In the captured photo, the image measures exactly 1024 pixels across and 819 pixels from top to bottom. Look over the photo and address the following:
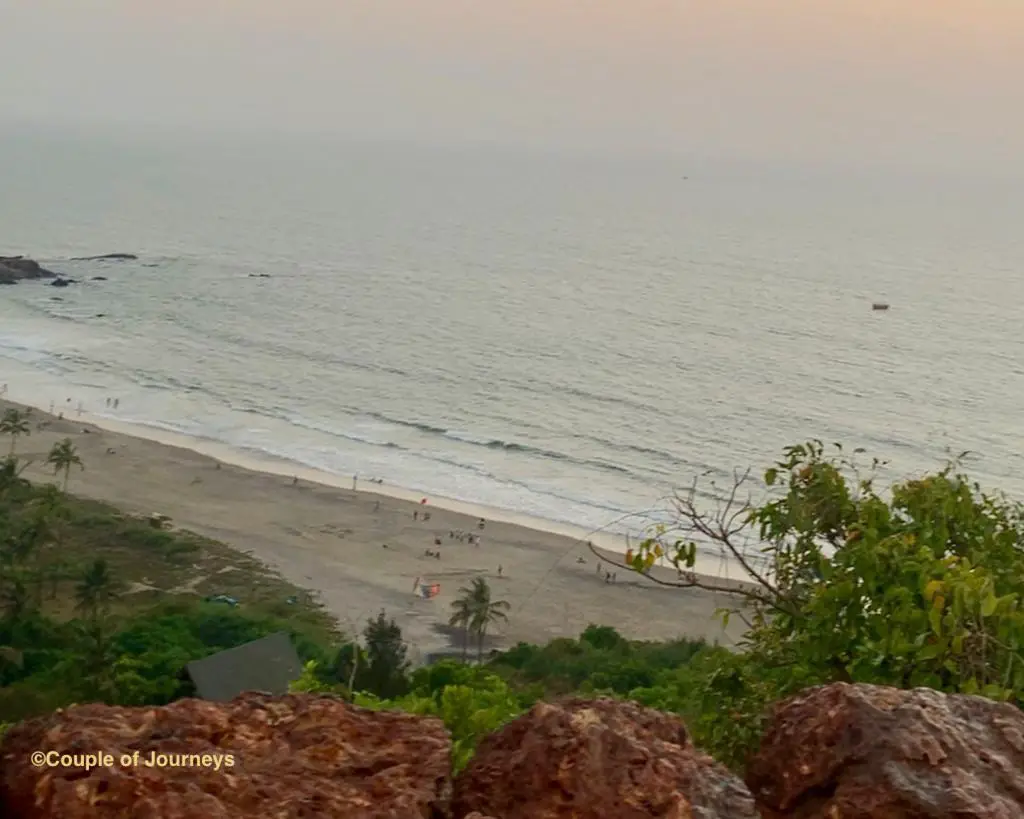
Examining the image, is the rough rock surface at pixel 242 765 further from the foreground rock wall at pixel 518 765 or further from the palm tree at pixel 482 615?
the palm tree at pixel 482 615

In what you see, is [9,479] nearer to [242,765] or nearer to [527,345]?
[242,765]

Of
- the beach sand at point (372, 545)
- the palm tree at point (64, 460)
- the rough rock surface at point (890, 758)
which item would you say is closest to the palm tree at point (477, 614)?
the beach sand at point (372, 545)

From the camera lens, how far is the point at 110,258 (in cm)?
9856

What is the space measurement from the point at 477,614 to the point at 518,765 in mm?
28179

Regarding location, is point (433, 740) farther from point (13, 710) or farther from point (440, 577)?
point (440, 577)

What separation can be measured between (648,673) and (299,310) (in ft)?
197

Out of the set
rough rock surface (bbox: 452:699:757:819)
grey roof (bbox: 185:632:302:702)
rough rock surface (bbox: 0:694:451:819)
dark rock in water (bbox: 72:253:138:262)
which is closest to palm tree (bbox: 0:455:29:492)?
grey roof (bbox: 185:632:302:702)

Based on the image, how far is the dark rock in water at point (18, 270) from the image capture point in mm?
84500

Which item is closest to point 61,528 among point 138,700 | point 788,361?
point 138,700

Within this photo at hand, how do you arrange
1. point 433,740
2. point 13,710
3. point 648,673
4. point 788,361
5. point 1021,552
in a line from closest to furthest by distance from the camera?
point 433,740
point 1021,552
point 13,710
point 648,673
point 788,361

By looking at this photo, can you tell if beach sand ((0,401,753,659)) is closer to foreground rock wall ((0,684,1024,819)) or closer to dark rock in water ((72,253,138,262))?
foreground rock wall ((0,684,1024,819))

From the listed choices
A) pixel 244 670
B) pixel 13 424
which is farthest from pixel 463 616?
pixel 13 424

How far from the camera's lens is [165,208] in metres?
141

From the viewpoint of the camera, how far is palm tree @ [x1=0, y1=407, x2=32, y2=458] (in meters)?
45.5
